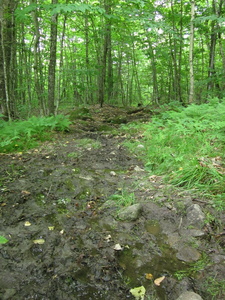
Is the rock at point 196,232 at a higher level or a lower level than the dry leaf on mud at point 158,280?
higher

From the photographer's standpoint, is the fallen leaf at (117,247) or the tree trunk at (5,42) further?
the tree trunk at (5,42)

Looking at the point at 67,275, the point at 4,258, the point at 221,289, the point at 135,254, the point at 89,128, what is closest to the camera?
the point at 221,289

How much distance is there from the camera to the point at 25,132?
19.4 feet

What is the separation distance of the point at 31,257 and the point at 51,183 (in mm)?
1716

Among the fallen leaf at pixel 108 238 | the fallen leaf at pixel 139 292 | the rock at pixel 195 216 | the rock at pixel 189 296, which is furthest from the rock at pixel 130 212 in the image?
the rock at pixel 189 296

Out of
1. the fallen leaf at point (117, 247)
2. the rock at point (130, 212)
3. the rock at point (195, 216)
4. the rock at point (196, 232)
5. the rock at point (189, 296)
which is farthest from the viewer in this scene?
the rock at point (130, 212)

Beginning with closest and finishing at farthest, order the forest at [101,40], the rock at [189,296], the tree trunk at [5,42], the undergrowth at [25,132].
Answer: the rock at [189,296] → the undergrowth at [25,132] → the tree trunk at [5,42] → the forest at [101,40]

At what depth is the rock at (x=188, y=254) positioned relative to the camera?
6.76ft

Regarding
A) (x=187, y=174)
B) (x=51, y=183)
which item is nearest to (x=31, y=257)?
(x=51, y=183)

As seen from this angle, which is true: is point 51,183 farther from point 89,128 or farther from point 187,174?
point 89,128

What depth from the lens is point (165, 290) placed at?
67.9 inches

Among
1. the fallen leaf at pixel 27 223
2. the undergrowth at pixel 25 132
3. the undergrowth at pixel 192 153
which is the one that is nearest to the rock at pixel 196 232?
the undergrowth at pixel 192 153

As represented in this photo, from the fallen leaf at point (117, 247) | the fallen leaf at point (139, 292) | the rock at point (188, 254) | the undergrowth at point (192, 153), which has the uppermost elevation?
the undergrowth at point (192, 153)

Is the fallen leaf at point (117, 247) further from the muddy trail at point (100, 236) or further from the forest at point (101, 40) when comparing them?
the forest at point (101, 40)
